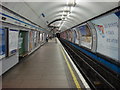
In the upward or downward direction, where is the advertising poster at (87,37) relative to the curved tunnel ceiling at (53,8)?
downward

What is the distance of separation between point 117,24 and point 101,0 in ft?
4.35

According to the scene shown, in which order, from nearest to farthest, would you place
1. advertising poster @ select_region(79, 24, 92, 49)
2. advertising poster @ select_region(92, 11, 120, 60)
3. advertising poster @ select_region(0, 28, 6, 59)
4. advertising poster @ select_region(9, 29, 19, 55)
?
advertising poster @ select_region(0, 28, 6, 59) → advertising poster @ select_region(9, 29, 19, 55) → advertising poster @ select_region(92, 11, 120, 60) → advertising poster @ select_region(79, 24, 92, 49)

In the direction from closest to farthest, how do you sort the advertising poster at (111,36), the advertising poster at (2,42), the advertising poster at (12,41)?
1. the advertising poster at (2,42)
2. the advertising poster at (12,41)
3. the advertising poster at (111,36)

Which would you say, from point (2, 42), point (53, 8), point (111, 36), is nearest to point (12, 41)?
point (2, 42)

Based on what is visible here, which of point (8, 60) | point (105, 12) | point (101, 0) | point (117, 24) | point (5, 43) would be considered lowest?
point (8, 60)

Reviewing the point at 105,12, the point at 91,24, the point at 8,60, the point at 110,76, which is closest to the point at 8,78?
the point at 8,60

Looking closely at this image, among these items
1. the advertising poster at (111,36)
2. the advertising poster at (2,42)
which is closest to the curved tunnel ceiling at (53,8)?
the advertising poster at (111,36)

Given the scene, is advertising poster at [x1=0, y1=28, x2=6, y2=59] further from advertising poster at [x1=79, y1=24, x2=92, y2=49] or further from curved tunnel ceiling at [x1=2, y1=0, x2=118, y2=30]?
advertising poster at [x1=79, y1=24, x2=92, y2=49]

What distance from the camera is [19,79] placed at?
→ 3838 mm

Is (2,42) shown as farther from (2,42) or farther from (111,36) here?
(111,36)

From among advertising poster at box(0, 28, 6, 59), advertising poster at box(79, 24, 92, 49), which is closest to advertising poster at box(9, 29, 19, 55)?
advertising poster at box(0, 28, 6, 59)

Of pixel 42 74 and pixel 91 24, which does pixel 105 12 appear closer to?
pixel 91 24

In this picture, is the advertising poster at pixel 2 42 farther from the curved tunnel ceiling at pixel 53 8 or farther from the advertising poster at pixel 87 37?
the advertising poster at pixel 87 37

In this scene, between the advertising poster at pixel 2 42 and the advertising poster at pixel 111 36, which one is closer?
the advertising poster at pixel 2 42
